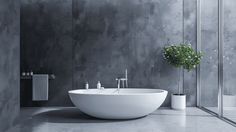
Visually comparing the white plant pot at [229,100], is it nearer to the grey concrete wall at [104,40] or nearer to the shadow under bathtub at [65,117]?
the grey concrete wall at [104,40]

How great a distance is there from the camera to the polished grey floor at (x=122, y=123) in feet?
13.1

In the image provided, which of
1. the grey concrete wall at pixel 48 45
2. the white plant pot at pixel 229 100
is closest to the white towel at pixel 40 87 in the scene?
the grey concrete wall at pixel 48 45

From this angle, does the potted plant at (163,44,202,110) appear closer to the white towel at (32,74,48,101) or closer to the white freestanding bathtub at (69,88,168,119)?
the white freestanding bathtub at (69,88,168,119)

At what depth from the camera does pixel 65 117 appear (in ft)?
16.0

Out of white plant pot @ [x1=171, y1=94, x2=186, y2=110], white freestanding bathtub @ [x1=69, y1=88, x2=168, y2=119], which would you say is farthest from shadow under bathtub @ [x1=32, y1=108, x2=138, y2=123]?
white plant pot @ [x1=171, y1=94, x2=186, y2=110]

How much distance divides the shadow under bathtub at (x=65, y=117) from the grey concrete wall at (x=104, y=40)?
672 mm

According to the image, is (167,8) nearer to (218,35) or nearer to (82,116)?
(218,35)

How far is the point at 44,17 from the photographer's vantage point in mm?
6113

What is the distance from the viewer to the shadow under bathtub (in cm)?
456

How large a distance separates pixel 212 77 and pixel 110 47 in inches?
81.7

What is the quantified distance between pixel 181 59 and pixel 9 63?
3.09m

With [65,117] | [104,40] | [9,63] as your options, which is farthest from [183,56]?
[9,63]

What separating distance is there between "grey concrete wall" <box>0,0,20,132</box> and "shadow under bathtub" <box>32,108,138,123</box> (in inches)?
24.0

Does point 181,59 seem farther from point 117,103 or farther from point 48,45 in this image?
point 48,45
